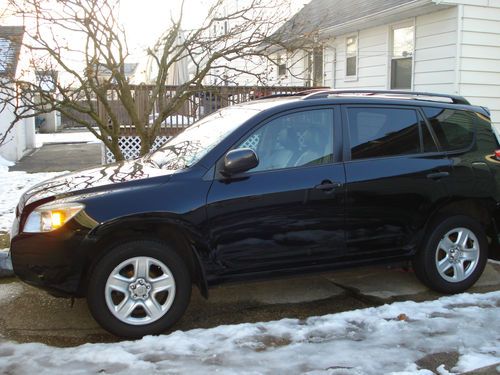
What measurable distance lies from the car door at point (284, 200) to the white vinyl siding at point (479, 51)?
6198 millimetres

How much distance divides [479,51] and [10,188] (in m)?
9.04

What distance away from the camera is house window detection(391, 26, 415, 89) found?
1102 cm

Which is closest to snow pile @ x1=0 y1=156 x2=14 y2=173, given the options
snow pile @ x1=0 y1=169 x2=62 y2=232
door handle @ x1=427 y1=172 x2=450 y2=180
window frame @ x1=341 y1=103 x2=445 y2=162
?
snow pile @ x1=0 y1=169 x2=62 y2=232

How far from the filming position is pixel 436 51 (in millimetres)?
10109

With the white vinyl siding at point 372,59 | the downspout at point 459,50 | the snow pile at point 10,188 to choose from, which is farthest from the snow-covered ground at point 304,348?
the white vinyl siding at point 372,59

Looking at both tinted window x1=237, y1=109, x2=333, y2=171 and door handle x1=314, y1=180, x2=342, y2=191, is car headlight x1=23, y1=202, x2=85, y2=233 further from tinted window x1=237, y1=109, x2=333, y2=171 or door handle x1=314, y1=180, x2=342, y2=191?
door handle x1=314, y1=180, x2=342, y2=191

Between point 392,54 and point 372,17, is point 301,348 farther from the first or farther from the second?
point 392,54

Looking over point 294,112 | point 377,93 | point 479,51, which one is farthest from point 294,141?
point 479,51

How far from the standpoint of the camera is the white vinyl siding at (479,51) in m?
9.57

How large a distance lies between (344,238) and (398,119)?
1230 mm

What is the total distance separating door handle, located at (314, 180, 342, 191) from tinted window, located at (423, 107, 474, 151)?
1.22 metres

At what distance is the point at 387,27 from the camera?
37.6 feet

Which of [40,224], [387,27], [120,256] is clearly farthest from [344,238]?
[387,27]

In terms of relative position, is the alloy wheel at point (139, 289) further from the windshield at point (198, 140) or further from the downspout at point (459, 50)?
the downspout at point (459, 50)
